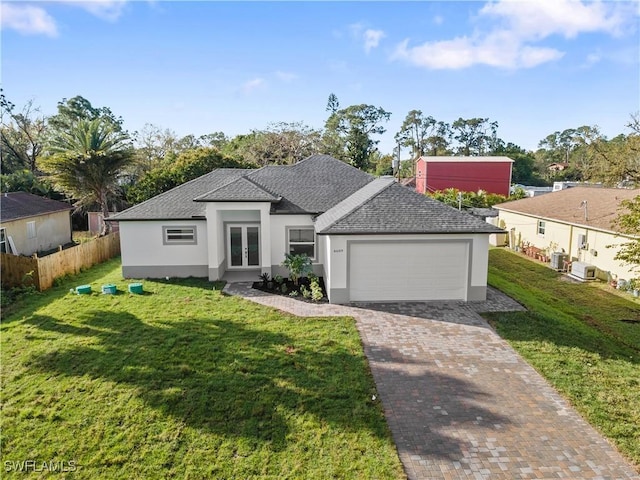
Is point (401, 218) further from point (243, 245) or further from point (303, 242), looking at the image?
point (243, 245)

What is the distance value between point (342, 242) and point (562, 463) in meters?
8.68

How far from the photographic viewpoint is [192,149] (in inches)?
1663

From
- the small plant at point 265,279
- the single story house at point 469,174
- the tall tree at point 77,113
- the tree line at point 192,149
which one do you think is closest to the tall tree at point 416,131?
the tree line at point 192,149

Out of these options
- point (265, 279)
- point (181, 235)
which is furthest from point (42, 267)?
point (265, 279)

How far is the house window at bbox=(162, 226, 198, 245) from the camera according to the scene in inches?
674

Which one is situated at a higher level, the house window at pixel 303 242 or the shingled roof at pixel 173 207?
the shingled roof at pixel 173 207

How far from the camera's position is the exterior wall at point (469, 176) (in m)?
48.4

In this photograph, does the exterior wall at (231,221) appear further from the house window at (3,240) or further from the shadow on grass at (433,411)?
the house window at (3,240)

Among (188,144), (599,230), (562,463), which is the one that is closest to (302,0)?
(562,463)

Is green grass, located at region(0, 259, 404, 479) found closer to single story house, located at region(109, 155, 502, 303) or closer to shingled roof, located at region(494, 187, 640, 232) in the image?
single story house, located at region(109, 155, 502, 303)

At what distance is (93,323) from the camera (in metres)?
11.7

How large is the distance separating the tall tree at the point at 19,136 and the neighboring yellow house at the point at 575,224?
44.6 m

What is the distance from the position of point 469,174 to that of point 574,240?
2907 cm

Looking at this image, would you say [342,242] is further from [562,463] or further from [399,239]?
[562,463]
